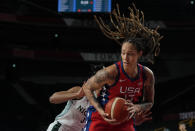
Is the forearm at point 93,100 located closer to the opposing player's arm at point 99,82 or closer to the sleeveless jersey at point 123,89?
the opposing player's arm at point 99,82

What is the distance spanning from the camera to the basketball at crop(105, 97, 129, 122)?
2.77 meters

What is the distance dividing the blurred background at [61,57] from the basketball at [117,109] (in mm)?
7433

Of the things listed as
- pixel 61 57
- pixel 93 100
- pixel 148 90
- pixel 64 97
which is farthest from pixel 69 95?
pixel 61 57

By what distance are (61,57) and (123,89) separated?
909 centimetres

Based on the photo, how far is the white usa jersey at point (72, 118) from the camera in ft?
12.4

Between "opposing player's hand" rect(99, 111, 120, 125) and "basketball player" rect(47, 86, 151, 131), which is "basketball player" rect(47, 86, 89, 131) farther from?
"opposing player's hand" rect(99, 111, 120, 125)

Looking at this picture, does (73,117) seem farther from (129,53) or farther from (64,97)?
(129,53)

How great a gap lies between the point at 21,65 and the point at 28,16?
6.26ft

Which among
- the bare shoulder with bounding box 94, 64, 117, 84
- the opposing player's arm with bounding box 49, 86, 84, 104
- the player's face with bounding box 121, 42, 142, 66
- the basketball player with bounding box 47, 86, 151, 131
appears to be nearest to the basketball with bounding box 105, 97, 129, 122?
the bare shoulder with bounding box 94, 64, 117, 84

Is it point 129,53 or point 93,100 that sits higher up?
point 129,53

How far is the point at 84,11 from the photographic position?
8.80 m

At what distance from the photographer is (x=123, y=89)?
289 cm

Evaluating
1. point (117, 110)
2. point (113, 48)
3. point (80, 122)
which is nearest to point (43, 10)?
point (113, 48)

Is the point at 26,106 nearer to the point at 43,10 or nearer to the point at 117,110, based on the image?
the point at 43,10
